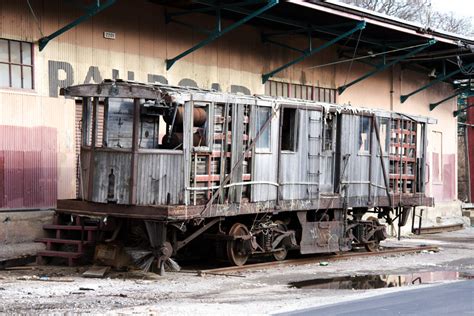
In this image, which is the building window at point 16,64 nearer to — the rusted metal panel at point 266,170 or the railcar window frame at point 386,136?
the rusted metal panel at point 266,170

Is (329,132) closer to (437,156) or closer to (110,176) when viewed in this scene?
(110,176)

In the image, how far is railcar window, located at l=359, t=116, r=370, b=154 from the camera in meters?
19.1

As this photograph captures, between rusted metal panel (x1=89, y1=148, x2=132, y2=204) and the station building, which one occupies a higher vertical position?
the station building

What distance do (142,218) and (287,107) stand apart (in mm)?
4687

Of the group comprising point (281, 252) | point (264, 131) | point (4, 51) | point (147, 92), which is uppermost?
point (4, 51)

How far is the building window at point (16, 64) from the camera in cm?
1602

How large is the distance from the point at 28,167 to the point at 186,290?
5610 mm

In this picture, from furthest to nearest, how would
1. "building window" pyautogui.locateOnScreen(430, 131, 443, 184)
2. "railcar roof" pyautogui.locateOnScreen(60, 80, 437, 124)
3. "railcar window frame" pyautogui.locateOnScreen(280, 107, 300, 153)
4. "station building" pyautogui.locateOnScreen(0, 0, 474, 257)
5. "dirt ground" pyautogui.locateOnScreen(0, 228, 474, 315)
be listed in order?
1. "building window" pyautogui.locateOnScreen(430, 131, 443, 184)
2. "railcar window frame" pyautogui.locateOnScreen(280, 107, 300, 153)
3. "station building" pyautogui.locateOnScreen(0, 0, 474, 257)
4. "railcar roof" pyautogui.locateOnScreen(60, 80, 437, 124)
5. "dirt ground" pyautogui.locateOnScreen(0, 228, 474, 315)

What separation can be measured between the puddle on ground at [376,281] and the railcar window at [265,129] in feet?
10.2

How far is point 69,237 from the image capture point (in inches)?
612

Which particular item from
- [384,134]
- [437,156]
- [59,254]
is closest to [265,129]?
[59,254]

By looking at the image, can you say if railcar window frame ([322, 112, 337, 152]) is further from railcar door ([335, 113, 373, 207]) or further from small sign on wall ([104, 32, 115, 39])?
small sign on wall ([104, 32, 115, 39])

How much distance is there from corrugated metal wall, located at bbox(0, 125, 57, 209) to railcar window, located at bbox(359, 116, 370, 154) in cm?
740

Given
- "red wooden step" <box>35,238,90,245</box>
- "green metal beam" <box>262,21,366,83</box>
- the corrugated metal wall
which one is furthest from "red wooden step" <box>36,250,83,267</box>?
"green metal beam" <box>262,21,366,83</box>
